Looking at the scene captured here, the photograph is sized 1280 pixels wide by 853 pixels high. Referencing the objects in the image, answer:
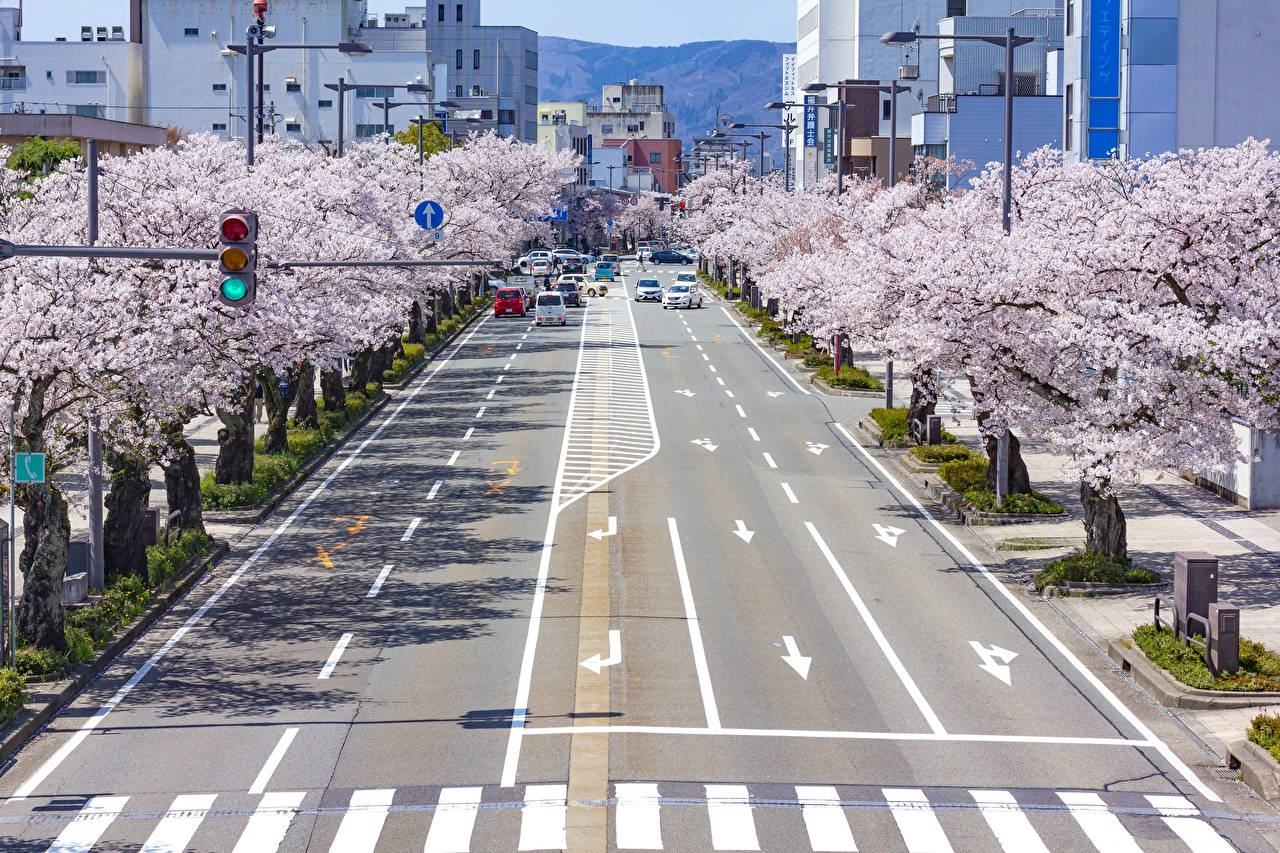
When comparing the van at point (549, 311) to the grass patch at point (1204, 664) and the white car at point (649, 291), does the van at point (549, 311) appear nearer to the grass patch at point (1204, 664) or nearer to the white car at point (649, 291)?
the white car at point (649, 291)

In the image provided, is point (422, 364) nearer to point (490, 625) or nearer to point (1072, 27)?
point (1072, 27)

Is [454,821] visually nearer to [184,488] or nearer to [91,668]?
[91,668]

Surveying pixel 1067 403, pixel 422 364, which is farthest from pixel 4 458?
pixel 422 364

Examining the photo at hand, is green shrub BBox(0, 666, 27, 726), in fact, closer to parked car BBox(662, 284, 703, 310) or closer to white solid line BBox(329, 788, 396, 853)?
white solid line BBox(329, 788, 396, 853)

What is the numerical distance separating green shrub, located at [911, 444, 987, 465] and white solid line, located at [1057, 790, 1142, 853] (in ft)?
78.9

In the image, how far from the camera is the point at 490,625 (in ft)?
87.8

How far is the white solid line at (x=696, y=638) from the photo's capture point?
21.8 metres

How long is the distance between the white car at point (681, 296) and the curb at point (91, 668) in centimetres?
7008

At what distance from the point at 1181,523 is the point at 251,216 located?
24021 millimetres

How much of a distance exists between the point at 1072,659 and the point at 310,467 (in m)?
24.2

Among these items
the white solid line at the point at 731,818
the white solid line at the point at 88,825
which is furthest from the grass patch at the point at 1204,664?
the white solid line at the point at 88,825

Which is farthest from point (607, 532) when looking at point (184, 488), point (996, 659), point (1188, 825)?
point (1188, 825)

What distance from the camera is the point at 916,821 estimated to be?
1744cm

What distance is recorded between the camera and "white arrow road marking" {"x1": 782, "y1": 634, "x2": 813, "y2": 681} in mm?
23973
